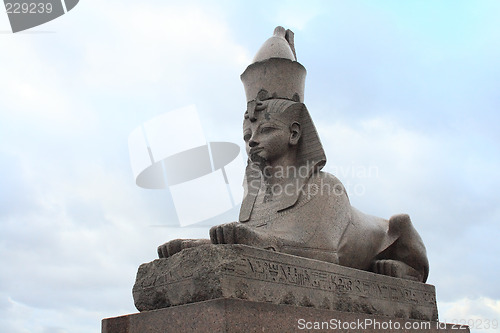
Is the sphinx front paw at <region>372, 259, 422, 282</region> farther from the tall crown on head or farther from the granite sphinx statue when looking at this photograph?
the tall crown on head

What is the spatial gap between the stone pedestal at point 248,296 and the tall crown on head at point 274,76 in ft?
6.15

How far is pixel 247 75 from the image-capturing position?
18.0 feet

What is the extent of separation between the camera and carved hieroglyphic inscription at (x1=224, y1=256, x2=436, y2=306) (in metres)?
3.60

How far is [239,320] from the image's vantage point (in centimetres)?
332

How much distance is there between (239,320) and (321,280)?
1.00 m

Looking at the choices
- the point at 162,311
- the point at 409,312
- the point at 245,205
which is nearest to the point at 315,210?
the point at 245,205

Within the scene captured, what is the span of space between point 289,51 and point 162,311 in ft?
10.2

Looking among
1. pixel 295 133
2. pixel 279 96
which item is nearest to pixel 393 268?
pixel 295 133

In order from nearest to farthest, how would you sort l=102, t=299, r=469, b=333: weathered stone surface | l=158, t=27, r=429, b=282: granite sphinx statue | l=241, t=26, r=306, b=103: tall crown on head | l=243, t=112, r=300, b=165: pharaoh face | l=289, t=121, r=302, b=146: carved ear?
l=102, t=299, r=469, b=333: weathered stone surface, l=158, t=27, r=429, b=282: granite sphinx statue, l=243, t=112, r=300, b=165: pharaoh face, l=289, t=121, r=302, b=146: carved ear, l=241, t=26, r=306, b=103: tall crown on head

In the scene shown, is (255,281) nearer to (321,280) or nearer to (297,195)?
(321,280)

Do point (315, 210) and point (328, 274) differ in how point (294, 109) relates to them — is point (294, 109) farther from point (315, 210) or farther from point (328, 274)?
point (328, 274)

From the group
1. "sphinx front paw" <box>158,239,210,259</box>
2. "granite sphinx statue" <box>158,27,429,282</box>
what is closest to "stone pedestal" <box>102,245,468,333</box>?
"sphinx front paw" <box>158,239,210,259</box>

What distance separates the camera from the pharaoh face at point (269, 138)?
5.05 meters

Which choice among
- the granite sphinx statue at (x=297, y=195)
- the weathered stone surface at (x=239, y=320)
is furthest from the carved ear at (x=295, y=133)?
the weathered stone surface at (x=239, y=320)
